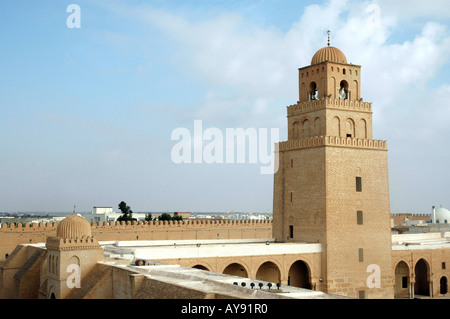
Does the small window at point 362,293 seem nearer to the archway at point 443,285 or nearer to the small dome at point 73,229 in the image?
the archway at point 443,285

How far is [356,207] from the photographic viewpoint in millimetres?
26938

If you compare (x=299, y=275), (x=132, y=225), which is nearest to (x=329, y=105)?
(x=299, y=275)

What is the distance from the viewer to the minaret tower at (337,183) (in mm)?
26266

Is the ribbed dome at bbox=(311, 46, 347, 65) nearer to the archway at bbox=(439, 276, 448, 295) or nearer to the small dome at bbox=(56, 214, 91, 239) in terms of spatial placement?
the archway at bbox=(439, 276, 448, 295)

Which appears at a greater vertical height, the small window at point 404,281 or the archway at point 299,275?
the archway at point 299,275

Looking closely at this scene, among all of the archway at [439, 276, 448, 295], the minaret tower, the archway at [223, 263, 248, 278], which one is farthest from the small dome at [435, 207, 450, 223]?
the archway at [223, 263, 248, 278]

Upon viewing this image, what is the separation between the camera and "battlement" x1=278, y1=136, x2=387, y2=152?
26.7 m

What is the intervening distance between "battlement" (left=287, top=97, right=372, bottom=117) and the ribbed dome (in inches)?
96.8

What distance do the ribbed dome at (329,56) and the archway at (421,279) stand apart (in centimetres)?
1402

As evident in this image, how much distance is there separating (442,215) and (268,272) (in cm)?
3013

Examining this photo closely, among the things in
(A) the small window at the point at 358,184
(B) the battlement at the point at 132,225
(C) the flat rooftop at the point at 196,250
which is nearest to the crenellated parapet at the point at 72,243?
(C) the flat rooftop at the point at 196,250

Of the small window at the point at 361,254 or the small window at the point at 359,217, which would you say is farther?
the small window at the point at 359,217
